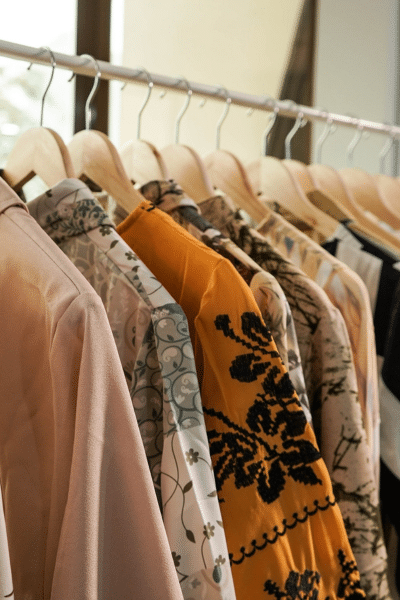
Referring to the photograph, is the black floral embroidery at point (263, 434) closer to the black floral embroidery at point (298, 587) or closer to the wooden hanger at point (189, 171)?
the black floral embroidery at point (298, 587)

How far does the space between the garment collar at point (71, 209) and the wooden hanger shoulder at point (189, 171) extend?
21 centimetres

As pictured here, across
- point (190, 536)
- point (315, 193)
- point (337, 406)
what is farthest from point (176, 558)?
point (315, 193)

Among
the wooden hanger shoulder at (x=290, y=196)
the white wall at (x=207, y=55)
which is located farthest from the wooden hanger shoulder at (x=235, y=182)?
the white wall at (x=207, y=55)

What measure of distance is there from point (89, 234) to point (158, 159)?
8.2 inches

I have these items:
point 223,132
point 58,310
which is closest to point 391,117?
point 223,132

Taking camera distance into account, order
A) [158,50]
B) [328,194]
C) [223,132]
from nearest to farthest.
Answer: [328,194]
[158,50]
[223,132]

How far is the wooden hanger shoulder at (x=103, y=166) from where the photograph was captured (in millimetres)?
702

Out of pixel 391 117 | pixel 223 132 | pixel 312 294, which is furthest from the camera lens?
pixel 391 117

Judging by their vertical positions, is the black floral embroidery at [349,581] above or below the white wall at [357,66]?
below

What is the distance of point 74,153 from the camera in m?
0.74

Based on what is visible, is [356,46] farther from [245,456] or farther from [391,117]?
[245,456]

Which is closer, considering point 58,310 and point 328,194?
point 58,310

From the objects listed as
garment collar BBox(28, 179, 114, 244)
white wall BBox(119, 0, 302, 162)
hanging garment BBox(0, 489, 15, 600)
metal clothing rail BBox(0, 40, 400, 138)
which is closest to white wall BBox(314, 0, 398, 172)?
white wall BBox(119, 0, 302, 162)

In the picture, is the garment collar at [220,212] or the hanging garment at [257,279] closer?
the hanging garment at [257,279]
